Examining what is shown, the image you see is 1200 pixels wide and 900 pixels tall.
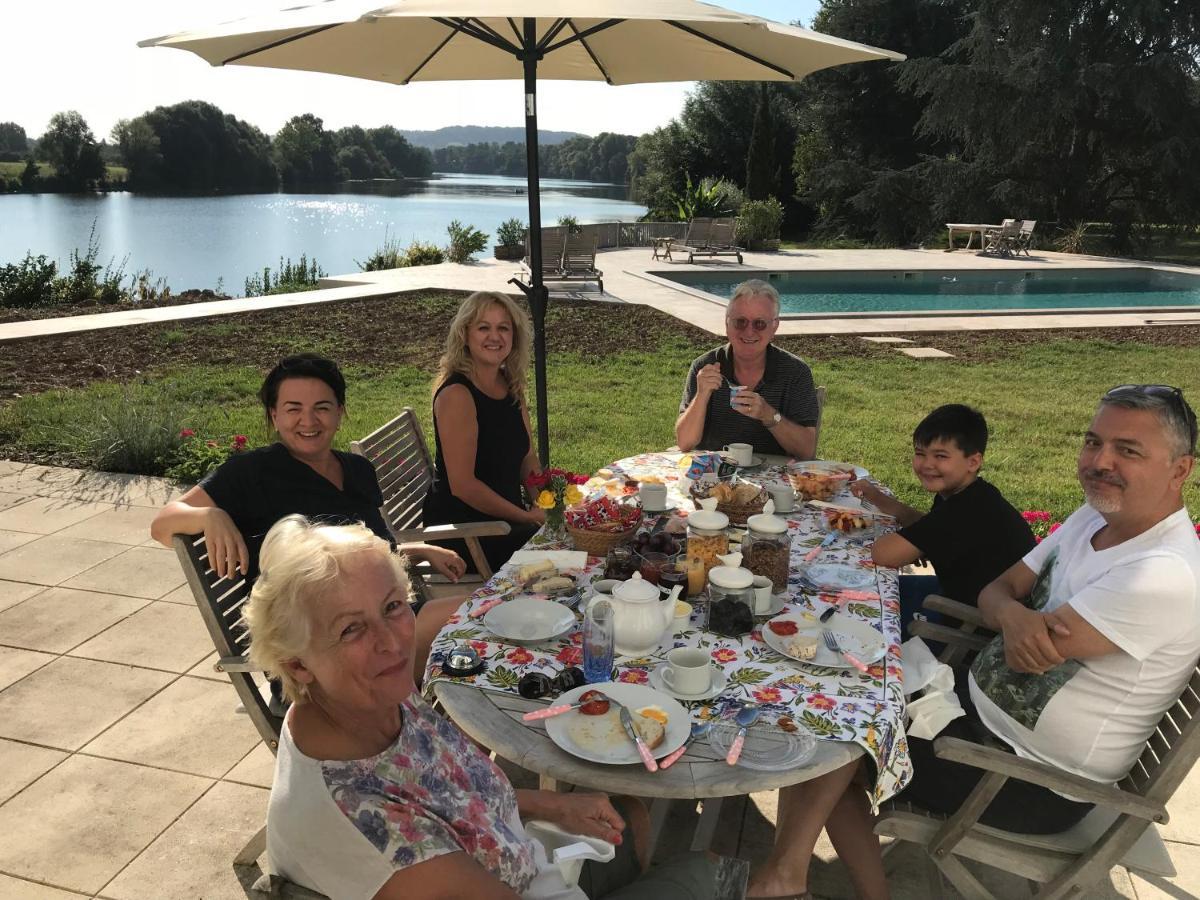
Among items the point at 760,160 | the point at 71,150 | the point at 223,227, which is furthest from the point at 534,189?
the point at 71,150

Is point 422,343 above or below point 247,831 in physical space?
above

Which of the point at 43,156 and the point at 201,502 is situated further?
the point at 43,156

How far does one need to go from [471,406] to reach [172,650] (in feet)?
5.68

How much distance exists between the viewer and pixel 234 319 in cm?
1159

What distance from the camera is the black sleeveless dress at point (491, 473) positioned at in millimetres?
3658

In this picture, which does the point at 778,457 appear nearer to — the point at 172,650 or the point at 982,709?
the point at 982,709

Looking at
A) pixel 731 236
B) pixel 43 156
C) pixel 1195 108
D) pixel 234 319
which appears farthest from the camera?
pixel 43 156

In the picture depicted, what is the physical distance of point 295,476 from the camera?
2852 millimetres

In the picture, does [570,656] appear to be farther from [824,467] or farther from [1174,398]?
[824,467]

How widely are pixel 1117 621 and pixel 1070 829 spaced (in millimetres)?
572

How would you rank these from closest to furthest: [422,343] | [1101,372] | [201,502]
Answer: [201,502] → [1101,372] → [422,343]

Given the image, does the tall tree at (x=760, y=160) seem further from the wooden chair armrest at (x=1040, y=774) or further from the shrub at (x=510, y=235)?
the wooden chair armrest at (x=1040, y=774)

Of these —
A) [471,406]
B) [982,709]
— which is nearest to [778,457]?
[471,406]

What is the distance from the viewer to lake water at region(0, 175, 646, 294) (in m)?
25.3
